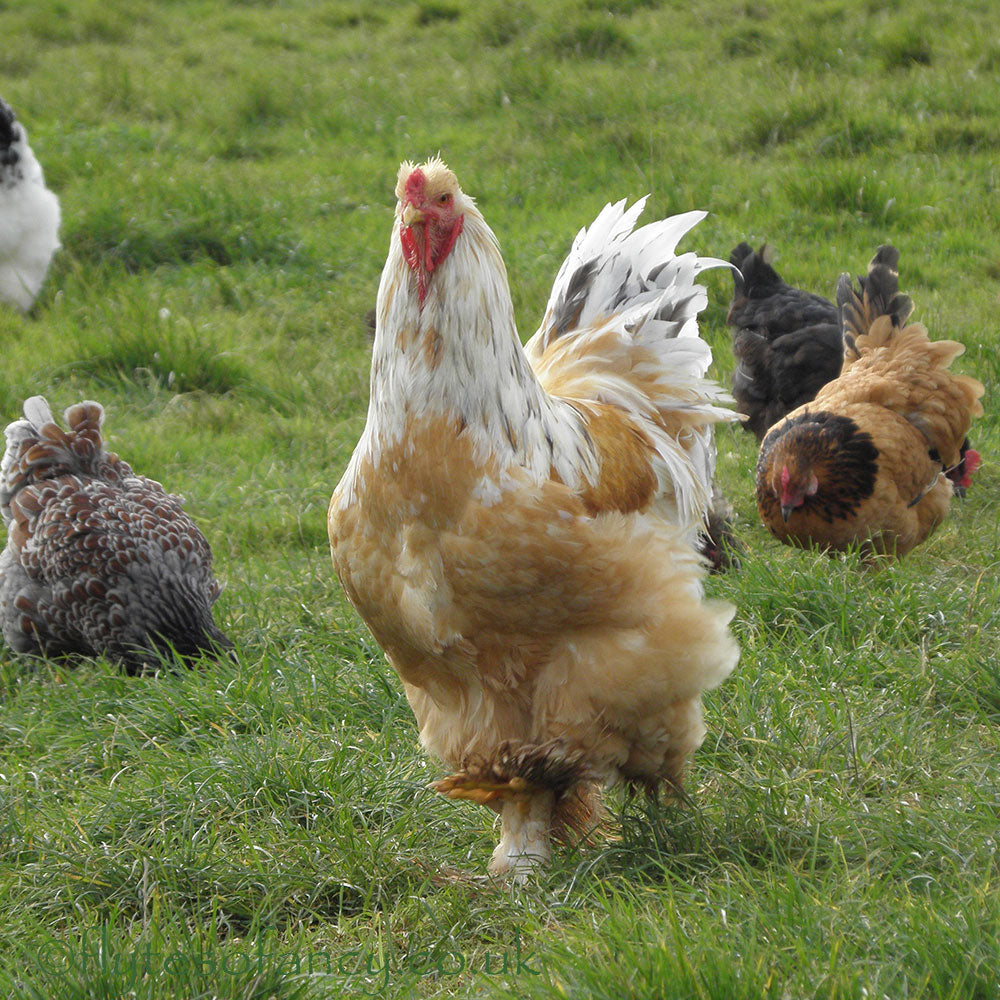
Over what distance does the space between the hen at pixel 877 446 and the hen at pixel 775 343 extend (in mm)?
666

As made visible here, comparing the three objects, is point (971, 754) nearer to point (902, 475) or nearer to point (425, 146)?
point (902, 475)

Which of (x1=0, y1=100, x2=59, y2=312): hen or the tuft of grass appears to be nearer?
(x1=0, y1=100, x2=59, y2=312): hen

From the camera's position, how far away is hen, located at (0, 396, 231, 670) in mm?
4848

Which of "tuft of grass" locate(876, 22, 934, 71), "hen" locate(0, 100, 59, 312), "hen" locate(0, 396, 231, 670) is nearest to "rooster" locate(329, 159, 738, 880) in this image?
"hen" locate(0, 396, 231, 670)

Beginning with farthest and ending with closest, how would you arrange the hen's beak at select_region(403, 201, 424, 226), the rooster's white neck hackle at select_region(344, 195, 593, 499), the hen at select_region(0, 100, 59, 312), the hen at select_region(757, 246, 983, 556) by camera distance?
the hen at select_region(0, 100, 59, 312) < the hen at select_region(757, 246, 983, 556) < the rooster's white neck hackle at select_region(344, 195, 593, 499) < the hen's beak at select_region(403, 201, 424, 226)

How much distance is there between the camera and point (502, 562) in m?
2.77

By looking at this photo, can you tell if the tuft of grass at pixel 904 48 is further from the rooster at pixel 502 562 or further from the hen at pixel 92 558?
the rooster at pixel 502 562

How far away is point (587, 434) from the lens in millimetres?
3256

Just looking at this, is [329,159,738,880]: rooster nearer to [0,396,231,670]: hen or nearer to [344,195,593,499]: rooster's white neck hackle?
[344,195,593,499]: rooster's white neck hackle

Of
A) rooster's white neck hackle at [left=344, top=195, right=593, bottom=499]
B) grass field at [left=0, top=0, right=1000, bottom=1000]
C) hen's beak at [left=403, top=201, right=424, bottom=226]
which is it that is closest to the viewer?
grass field at [left=0, top=0, right=1000, bottom=1000]

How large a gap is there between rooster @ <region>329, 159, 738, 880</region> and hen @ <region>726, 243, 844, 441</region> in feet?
11.1

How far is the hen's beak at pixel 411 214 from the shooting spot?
2799mm

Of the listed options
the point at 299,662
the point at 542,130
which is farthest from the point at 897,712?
the point at 542,130

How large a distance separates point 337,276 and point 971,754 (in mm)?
6042
